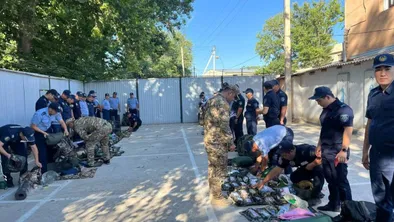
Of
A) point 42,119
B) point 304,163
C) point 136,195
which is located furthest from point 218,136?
point 42,119

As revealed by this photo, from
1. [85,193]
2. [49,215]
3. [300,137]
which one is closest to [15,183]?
[85,193]

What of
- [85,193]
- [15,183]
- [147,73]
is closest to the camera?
[85,193]

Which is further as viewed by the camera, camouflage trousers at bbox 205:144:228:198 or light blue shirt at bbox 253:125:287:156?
light blue shirt at bbox 253:125:287:156

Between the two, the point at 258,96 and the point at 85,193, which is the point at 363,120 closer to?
the point at 258,96

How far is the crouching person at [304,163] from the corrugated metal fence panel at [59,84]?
969 cm

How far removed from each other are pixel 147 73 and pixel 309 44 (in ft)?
66.1

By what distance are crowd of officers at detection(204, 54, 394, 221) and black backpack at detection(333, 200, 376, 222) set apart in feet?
1.15

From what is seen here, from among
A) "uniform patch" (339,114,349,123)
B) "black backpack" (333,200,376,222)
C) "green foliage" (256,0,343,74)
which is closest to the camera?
"black backpack" (333,200,376,222)

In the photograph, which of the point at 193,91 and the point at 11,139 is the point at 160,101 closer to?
the point at 193,91

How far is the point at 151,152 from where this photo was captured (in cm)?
878

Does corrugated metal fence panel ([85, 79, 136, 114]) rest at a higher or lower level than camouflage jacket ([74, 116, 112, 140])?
higher

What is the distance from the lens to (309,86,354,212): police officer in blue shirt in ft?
12.0

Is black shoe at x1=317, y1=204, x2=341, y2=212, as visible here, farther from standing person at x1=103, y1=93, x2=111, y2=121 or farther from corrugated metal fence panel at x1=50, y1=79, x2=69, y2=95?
standing person at x1=103, y1=93, x2=111, y2=121

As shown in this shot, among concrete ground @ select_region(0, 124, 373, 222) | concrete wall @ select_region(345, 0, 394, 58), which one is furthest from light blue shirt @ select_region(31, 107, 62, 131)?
concrete wall @ select_region(345, 0, 394, 58)
